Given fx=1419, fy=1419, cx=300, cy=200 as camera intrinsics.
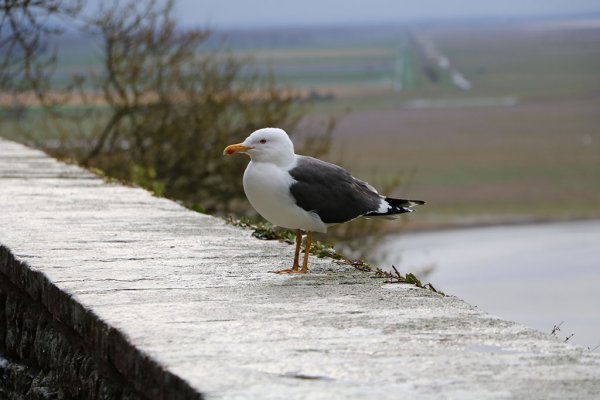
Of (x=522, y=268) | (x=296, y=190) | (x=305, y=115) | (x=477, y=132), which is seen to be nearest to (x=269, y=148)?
(x=296, y=190)

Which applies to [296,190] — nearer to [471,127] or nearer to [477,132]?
[477,132]

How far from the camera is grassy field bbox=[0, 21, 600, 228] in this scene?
43.9 metres

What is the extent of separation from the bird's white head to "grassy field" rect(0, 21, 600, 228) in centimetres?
1529

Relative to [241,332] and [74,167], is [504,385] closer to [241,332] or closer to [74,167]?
[241,332]

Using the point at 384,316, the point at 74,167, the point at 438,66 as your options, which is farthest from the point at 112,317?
the point at 438,66

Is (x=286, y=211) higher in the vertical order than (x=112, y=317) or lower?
higher

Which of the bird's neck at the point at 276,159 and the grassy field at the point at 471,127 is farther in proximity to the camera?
the grassy field at the point at 471,127

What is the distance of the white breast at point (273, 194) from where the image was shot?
6422 millimetres

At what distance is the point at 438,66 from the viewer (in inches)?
4601

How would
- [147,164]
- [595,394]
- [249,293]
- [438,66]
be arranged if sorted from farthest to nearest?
1. [438,66]
2. [147,164]
3. [249,293]
4. [595,394]

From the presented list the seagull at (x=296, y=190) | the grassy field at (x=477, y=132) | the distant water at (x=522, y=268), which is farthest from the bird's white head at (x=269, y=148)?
the grassy field at (x=477, y=132)

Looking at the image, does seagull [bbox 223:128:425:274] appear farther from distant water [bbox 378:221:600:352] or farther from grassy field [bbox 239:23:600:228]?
grassy field [bbox 239:23:600:228]

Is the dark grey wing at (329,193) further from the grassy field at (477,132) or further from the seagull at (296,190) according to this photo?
the grassy field at (477,132)

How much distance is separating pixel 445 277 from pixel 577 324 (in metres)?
7.45
